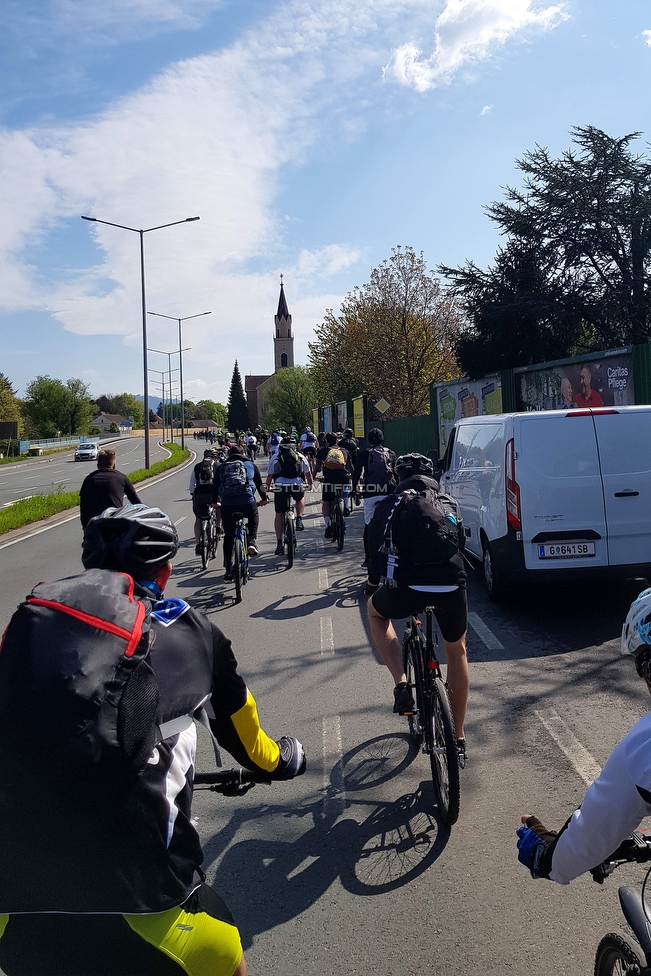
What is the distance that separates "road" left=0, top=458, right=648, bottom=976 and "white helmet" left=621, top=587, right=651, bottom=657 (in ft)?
4.87

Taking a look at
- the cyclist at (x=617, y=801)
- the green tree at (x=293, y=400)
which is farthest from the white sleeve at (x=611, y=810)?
the green tree at (x=293, y=400)

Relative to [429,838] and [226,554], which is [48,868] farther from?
[226,554]

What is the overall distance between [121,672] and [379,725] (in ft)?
12.3

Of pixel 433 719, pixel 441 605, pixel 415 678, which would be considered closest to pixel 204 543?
pixel 415 678

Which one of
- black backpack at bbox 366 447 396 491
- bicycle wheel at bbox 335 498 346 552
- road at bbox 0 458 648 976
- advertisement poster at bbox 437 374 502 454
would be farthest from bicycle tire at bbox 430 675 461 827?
advertisement poster at bbox 437 374 502 454

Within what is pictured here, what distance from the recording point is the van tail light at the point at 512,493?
25.0 ft

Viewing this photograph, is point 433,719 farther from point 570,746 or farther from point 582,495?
point 582,495

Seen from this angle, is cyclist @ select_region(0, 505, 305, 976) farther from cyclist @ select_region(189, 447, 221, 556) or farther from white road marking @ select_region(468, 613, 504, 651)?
cyclist @ select_region(189, 447, 221, 556)

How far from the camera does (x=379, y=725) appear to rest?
5.09 m

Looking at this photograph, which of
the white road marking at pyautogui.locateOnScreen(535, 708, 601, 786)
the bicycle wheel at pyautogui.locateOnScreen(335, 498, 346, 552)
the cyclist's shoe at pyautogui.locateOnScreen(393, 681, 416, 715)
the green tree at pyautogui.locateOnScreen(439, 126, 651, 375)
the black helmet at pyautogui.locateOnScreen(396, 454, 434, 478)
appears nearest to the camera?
the white road marking at pyautogui.locateOnScreen(535, 708, 601, 786)

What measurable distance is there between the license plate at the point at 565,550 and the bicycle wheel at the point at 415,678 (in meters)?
3.14

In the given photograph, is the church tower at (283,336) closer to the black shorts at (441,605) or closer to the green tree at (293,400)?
the green tree at (293,400)

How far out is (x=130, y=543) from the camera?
6.83 ft

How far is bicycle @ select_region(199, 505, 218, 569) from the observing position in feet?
38.3
